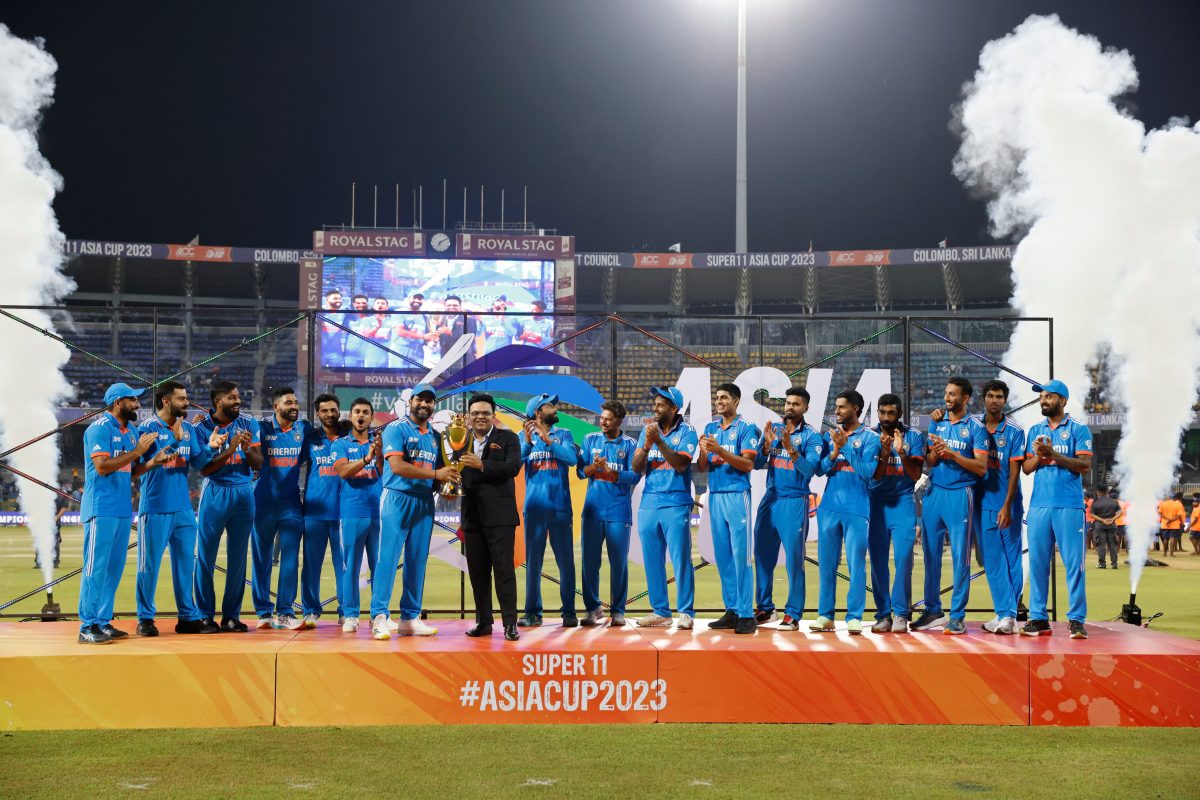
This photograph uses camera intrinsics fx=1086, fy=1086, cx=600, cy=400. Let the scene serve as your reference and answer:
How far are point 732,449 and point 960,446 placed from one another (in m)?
1.75

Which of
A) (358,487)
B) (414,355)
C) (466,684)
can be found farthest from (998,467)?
(414,355)

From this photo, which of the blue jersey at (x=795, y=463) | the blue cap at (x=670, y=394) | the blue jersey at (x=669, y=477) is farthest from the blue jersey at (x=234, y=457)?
the blue jersey at (x=795, y=463)

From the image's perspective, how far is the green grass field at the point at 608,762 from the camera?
5.49m

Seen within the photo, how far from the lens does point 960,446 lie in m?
8.41

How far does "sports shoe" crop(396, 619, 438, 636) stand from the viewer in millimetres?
8148

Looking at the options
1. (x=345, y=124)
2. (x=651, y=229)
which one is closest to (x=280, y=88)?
(x=345, y=124)

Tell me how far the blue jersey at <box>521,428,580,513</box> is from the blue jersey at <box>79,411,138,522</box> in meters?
2.98

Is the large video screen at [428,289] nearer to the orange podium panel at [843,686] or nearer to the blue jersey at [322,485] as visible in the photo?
the blue jersey at [322,485]

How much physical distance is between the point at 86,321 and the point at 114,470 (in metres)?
44.1

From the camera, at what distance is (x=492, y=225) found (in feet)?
155

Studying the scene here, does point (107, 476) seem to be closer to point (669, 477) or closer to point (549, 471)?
point (549, 471)

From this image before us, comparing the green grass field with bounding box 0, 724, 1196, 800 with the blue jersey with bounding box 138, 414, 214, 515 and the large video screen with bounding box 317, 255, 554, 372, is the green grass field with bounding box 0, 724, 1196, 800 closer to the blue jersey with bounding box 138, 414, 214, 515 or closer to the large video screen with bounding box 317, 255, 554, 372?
the blue jersey with bounding box 138, 414, 214, 515

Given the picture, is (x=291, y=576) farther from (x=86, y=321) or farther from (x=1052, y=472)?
(x=86, y=321)

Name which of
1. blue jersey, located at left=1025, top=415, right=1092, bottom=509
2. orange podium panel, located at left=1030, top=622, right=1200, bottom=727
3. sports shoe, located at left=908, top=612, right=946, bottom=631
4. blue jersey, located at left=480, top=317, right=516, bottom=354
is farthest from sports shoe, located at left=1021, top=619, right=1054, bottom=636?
blue jersey, located at left=480, top=317, right=516, bottom=354
